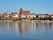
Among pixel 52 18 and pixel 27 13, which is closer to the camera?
pixel 52 18

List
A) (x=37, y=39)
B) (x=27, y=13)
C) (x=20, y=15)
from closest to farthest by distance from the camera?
(x=37, y=39) < (x=20, y=15) < (x=27, y=13)

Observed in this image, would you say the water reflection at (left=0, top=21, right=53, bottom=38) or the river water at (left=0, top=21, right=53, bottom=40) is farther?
the water reflection at (left=0, top=21, right=53, bottom=38)

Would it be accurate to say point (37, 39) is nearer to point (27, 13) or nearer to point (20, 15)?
point (20, 15)

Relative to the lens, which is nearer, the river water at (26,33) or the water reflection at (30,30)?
the river water at (26,33)

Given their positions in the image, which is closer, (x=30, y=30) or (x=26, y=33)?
(x=26, y=33)

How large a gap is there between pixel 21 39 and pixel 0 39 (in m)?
1.10

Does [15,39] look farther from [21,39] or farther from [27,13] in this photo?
[27,13]

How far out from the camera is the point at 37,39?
944 centimetres

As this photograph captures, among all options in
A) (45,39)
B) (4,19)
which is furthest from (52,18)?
(45,39)

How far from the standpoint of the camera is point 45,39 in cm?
961

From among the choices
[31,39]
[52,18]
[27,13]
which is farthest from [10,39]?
[27,13]

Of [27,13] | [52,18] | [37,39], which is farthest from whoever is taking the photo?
[27,13]

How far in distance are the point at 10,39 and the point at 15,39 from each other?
0.26 meters

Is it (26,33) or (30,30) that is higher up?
(26,33)
